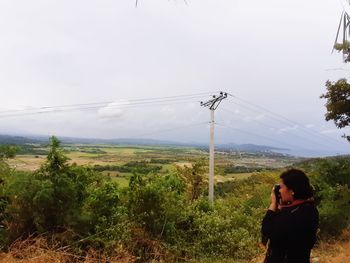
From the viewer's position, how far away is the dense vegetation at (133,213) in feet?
25.1

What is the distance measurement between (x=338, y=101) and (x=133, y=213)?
6.83m

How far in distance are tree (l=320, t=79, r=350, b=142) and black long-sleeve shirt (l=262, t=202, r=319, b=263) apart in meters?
9.53

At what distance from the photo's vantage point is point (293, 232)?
10.8ft

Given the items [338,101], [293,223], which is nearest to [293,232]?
[293,223]

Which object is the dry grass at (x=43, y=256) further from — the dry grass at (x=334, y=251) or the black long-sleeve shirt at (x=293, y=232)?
the dry grass at (x=334, y=251)

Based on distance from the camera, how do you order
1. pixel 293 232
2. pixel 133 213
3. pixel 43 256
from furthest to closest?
pixel 133 213 < pixel 43 256 < pixel 293 232

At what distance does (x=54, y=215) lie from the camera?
7.80 metres

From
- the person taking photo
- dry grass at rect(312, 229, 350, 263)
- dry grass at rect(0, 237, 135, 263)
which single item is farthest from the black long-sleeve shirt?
dry grass at rect(312, 229, 350, 263)

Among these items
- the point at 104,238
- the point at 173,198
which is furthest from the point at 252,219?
the point at 104,238

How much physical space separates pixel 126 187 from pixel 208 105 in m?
15.8

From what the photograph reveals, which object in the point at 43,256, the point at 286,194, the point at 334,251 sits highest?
the point at 286,194

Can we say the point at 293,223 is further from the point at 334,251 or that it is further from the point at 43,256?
the point at 334,251

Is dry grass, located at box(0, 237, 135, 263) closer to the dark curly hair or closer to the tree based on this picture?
the dark curly hair

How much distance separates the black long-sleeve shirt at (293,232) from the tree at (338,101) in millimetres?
9532
